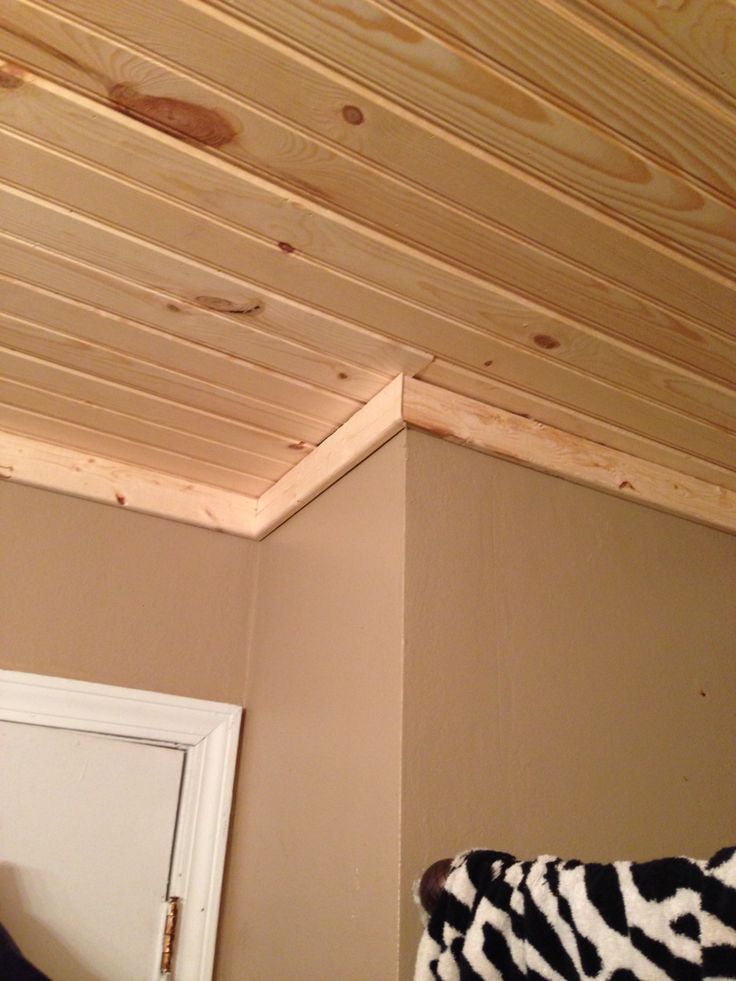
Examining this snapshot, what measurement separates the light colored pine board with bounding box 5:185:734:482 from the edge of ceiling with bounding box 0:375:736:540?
0.26 feet

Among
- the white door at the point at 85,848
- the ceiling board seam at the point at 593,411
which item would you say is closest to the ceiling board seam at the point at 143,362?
the ceiling board seam at the point at 593,411

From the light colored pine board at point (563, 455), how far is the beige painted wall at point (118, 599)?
0.58 metres

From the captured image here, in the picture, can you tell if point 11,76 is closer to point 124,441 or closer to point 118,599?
point 124,441

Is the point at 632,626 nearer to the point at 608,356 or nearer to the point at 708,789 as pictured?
the point at 708,789

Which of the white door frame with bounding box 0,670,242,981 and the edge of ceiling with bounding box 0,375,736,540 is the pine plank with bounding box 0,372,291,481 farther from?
the white door frame with bounding box 0,670,242,981

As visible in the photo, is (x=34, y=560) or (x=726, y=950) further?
(x=34, y=560)

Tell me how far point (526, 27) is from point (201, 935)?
1400mm

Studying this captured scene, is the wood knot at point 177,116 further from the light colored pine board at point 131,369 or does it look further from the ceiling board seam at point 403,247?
the light colored pine board at point 131,369

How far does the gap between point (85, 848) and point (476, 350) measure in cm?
105

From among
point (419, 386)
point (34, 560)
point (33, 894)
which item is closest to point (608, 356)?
point (419, 386)

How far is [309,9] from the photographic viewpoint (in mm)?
874

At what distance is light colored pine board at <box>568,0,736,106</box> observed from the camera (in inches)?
34.1

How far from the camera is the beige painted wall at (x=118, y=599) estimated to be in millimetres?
1550

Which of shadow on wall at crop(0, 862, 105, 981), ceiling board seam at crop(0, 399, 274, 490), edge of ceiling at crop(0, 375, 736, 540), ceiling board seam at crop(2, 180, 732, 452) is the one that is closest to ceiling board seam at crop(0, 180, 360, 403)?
ceiling board seam at crop(2, 180, 732, 452)
